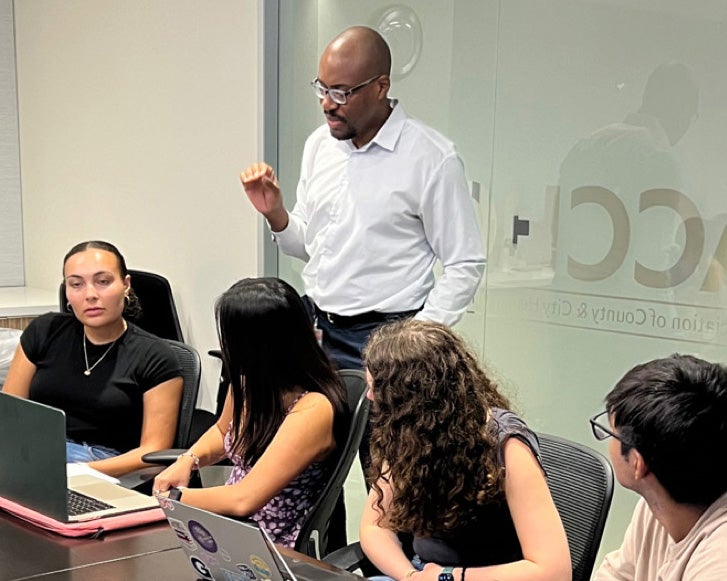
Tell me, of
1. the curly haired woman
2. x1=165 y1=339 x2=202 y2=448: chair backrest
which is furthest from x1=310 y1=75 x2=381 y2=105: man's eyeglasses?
the curly haired woman

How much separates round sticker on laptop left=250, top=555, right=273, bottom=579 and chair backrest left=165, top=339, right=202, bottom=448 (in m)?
1.39

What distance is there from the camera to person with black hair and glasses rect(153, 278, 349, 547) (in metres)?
2.29

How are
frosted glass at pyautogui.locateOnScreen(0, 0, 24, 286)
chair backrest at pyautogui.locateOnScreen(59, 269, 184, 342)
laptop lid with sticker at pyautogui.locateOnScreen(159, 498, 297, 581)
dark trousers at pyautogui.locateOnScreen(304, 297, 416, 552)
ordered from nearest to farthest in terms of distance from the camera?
laptop lid with sticker at pyautogui.locateOnScreen(159, 498, 297, 581)
dark trousers at pyautogui.locateOnScreen(304, 297, 416, 552)
chair backrest at pyautogui.locateOnScreen(59, 269, 184, 342)
frosted glass at pyautogui.locateOnScreen(0, 0, 24, 286)

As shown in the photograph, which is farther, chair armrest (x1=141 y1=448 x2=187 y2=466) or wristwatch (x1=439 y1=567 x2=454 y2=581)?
chair armrest (x1=141 y1=448 x2=187 y2=466)

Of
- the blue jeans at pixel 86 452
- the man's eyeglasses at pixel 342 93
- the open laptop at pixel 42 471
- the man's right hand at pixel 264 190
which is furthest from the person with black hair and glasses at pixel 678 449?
the blue jeans at pixel 86 452

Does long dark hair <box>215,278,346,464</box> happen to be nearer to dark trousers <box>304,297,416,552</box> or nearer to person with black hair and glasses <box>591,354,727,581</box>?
→ dark trousers <box>304,297,416,552</box>

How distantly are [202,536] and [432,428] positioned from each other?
1.72 feet

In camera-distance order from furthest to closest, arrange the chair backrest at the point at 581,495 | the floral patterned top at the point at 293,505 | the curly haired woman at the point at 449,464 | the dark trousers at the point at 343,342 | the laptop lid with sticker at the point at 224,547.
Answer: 1. the dark trousers at the point at 343,342
2. the floral patterned top at the point at 293,505
3. the chair backrest at the point at 581,495
4. the curly haired woman at the point at 449,464
5. the laptop lid with sticker at the point at 224,547

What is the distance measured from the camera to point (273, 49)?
404 cm

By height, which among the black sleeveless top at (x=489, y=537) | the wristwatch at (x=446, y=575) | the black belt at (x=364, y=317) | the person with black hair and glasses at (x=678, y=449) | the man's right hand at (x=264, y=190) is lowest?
the wristwatch at (x=446, y=575)

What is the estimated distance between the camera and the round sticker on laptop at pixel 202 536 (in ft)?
5.39

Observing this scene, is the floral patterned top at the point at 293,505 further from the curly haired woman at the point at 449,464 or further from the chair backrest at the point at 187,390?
the chair backrest at the point at 187,390

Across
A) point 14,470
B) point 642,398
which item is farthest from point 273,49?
point 642,398

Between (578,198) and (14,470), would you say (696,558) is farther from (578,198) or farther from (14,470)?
(578,198)
